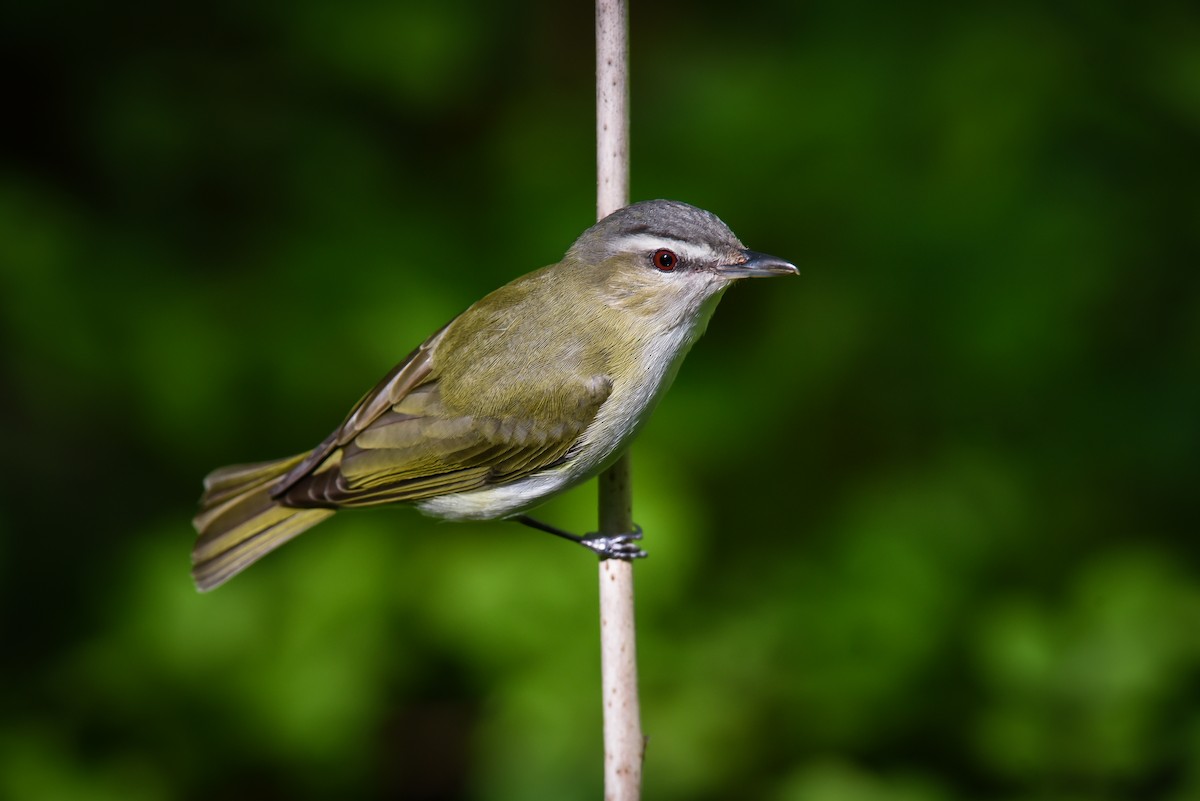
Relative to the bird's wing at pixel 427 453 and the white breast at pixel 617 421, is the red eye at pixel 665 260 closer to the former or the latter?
the white breast at pixel 617 421

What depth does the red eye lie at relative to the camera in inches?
103

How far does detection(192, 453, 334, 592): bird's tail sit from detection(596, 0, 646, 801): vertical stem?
0.88 m

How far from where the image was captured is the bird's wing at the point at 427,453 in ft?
8.85

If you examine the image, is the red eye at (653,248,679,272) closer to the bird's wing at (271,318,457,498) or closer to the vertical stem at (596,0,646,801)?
the vertical stem at (596,0,646,801)

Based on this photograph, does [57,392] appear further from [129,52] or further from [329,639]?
[329,639]

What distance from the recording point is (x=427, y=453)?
281cm

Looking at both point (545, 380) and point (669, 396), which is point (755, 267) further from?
point (669, 396)

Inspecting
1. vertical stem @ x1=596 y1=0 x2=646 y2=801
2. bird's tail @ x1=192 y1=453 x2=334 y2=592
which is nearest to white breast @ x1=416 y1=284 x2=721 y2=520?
vertical stem @ x1=596 y1=0 x2=646 y2=801

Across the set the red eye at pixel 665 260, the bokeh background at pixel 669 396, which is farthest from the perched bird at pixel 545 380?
the bokeh background at pixel 669 396

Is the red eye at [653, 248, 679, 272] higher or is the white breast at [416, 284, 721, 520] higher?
the red eye at [653, 248, 679, 272]

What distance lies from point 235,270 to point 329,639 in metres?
1.31

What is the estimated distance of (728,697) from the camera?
10.7 ft

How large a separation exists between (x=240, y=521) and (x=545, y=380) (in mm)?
984

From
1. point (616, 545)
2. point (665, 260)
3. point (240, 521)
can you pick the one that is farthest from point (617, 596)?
point (240, 521)
